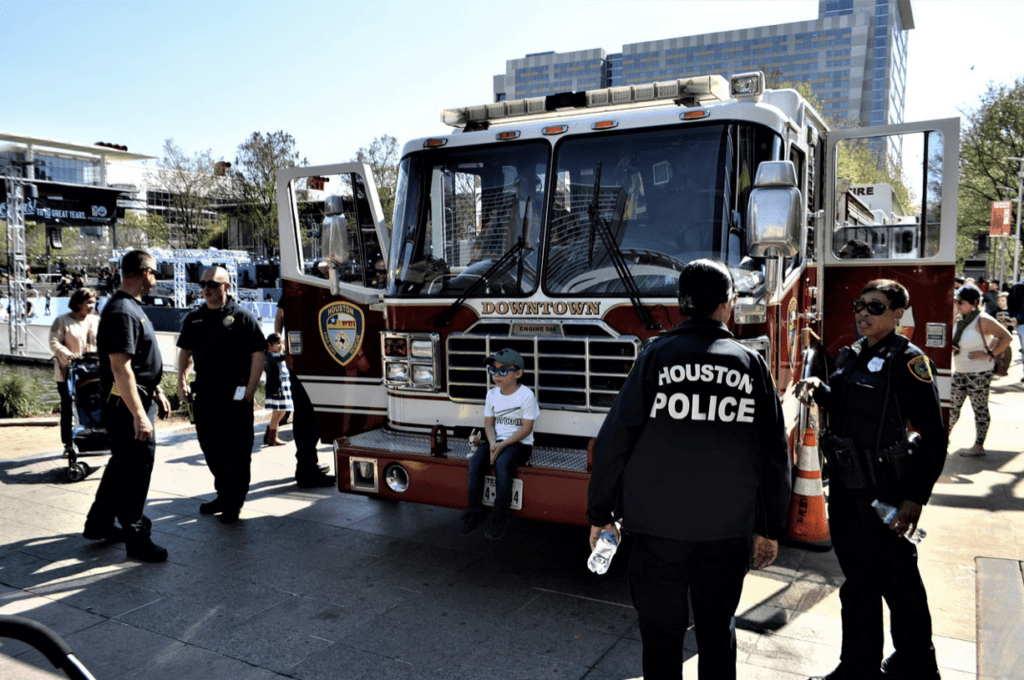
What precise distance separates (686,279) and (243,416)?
4.18 metres

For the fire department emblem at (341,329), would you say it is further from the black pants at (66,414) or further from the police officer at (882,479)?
the police officer at (882,479)

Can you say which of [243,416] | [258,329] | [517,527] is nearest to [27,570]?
[243,416]

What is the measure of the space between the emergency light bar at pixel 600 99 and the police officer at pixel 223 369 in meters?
2.06

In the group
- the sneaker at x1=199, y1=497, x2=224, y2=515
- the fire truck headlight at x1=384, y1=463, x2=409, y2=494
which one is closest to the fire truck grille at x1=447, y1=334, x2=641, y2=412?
the fire truck headlight at x1=384, y1=463, x2=409, y2=494

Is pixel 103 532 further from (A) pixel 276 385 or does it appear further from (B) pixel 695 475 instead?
(B) pixel 695 475

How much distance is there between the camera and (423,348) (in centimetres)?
536

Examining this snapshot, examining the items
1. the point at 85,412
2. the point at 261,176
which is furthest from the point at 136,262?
the point at 261,176

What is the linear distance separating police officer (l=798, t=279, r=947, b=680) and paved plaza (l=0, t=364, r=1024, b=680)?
17.5 inches

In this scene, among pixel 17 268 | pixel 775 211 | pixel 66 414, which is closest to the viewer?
pixel 775 211

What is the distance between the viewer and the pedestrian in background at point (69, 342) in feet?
24.8

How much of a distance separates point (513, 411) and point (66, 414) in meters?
4.92

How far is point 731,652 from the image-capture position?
288cm

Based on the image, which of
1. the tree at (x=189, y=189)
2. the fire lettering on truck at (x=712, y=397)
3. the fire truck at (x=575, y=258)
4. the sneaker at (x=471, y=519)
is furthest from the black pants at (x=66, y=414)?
the tree at (x=189, y=189)

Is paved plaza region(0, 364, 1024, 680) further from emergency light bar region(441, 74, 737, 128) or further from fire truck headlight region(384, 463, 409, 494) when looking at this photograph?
emergency light bar region(441, 74, 737, 128)
